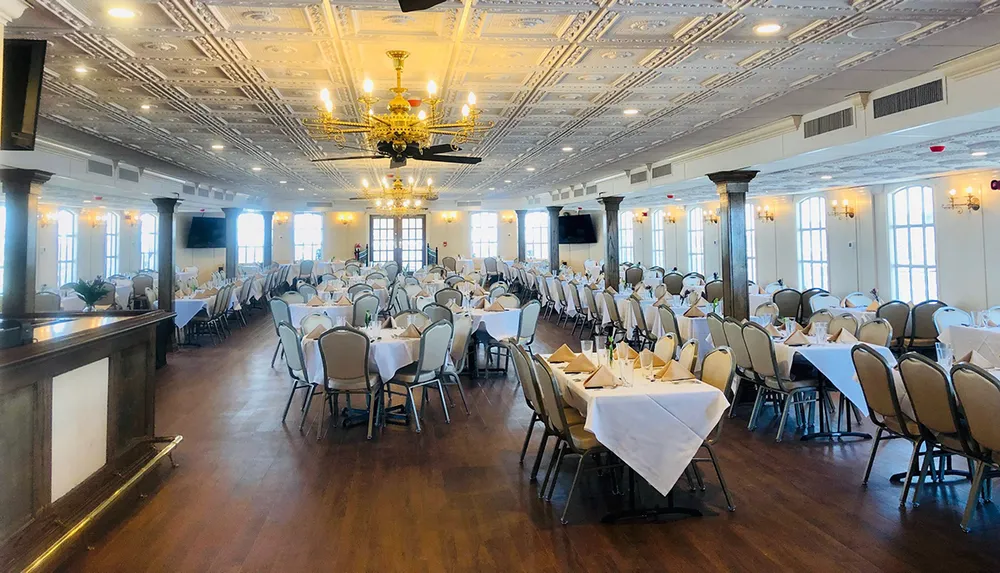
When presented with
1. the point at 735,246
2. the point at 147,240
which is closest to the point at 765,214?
the point at 735,246

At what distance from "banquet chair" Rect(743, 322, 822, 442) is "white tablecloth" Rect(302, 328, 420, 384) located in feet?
11.4

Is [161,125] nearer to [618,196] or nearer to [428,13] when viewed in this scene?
[428,13]

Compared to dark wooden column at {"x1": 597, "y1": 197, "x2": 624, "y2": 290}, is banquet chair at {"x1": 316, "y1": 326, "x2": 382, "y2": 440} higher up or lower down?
lower down

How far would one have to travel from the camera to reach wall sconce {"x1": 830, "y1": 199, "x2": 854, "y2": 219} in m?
13.4

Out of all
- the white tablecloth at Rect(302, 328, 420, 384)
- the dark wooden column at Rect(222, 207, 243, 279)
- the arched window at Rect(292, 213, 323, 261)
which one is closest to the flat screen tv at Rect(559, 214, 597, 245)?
the arched window at Rect(292, 213, 323, 261)

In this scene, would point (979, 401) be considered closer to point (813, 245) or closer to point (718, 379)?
point (718, 379)

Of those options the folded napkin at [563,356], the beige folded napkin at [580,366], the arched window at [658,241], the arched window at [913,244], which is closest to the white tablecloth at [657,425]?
the beige folded napkin at [580,366]

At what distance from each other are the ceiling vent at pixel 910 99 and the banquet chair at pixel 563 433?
4183 mm

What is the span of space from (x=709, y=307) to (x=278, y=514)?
23.2ft

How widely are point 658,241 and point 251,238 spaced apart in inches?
652

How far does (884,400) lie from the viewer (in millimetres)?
4418

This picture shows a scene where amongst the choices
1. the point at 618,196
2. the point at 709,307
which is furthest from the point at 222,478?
the point at 618,196

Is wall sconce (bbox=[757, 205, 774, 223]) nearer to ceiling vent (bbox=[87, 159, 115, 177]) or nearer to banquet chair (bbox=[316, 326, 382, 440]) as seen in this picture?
banquet chair (bbox=[316, 326, 382, 440])

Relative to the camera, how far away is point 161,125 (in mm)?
7113
